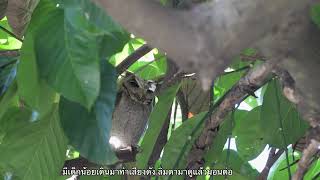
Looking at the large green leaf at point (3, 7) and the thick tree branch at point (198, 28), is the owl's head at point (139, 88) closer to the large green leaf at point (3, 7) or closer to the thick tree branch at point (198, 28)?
the large green leaf at point (3, 7)

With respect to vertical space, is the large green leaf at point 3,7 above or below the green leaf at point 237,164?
above

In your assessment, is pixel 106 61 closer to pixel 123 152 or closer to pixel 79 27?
pixel 79 27

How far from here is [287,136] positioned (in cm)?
96

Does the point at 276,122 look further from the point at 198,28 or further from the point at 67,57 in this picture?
the point at 198,28

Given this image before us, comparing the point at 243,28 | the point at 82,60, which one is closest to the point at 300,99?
the point at 243,28

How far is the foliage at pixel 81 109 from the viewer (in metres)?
0.65

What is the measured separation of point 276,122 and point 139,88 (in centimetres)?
31

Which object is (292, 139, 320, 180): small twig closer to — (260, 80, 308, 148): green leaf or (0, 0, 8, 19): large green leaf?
(260, 80, 308, 148): green leaf

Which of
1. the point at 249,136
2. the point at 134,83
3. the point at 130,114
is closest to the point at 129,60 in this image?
the point at 134,83

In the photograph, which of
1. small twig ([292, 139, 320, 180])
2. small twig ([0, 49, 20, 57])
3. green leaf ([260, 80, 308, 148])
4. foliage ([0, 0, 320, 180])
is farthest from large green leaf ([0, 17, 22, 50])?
small twig ([292, 139, 320, 180])

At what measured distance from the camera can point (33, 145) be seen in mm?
890

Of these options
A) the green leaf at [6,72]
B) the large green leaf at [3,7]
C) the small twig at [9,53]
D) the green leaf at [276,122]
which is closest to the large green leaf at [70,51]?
the green leaf at [6,72]

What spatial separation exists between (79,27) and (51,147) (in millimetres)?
316

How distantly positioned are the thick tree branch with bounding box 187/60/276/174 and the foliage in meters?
0.01
